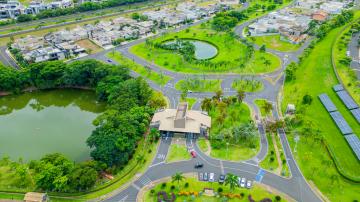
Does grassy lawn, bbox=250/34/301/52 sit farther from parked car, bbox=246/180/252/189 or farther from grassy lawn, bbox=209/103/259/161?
parked car, bbox=246/180/252/189

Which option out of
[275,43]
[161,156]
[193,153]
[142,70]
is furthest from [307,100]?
[142,70]

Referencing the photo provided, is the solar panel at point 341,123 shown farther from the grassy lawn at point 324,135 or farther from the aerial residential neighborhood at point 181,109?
the grassy lawn at point 324,135

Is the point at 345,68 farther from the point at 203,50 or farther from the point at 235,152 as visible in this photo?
the point at 235,152

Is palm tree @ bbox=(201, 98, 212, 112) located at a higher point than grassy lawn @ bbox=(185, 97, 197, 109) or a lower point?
higher

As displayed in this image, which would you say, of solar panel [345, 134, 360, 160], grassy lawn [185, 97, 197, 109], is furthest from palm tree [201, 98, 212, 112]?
solar panel [345, 134, 360, 160]

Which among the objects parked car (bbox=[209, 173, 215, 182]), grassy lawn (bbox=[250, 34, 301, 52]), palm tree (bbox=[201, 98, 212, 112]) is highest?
grassy lawn (bbox=[250, 34, 301, 52])

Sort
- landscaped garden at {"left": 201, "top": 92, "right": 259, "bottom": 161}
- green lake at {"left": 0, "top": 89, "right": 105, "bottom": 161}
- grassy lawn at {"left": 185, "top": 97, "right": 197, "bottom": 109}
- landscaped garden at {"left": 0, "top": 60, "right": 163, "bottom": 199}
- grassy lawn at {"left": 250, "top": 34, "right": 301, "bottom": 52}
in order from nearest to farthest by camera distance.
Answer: landscaped garden at {"left": 0, "top": 60, "right": 163, "bottom": 199} < landscaped garden at {"left": 201, "top": 92, "right": 259, "bottom": 161} < green lake at {"left": 0, "top": 89, "right": 105, "bottom": 161} < grassy lawn at {"left": 185, "top": 97, "right": 197, "bottom": 109} < grassy lawn at {"left": 250, "top": 34, "right": 301, "bottom": 52}

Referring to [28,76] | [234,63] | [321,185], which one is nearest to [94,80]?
[28,76]
